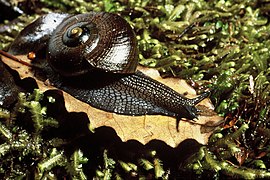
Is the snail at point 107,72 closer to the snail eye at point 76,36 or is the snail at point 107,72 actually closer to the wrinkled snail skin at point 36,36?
the snail eye at point 76,36

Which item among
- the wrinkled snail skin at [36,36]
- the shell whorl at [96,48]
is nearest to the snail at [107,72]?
the shell whorl at [96,48]

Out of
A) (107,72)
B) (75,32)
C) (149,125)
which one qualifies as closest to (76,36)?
(75,32)

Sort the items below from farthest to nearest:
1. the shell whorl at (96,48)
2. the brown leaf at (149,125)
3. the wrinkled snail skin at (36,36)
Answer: the wrinkled snail skin at (36,36) < the shell whorl at (96,48) < the brown leaf at (149,125)

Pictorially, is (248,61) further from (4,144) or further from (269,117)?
(4,144)

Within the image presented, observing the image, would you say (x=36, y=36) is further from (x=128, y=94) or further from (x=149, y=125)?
(x=149, y=125)

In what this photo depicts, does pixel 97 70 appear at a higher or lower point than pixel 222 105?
higher

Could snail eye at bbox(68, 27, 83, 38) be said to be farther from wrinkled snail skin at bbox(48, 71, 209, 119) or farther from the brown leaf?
the brown leaf

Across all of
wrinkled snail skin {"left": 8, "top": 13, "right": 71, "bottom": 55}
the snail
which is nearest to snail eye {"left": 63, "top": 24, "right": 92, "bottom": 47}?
the snail

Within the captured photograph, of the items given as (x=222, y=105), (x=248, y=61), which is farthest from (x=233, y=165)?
(x=248, y=61)
